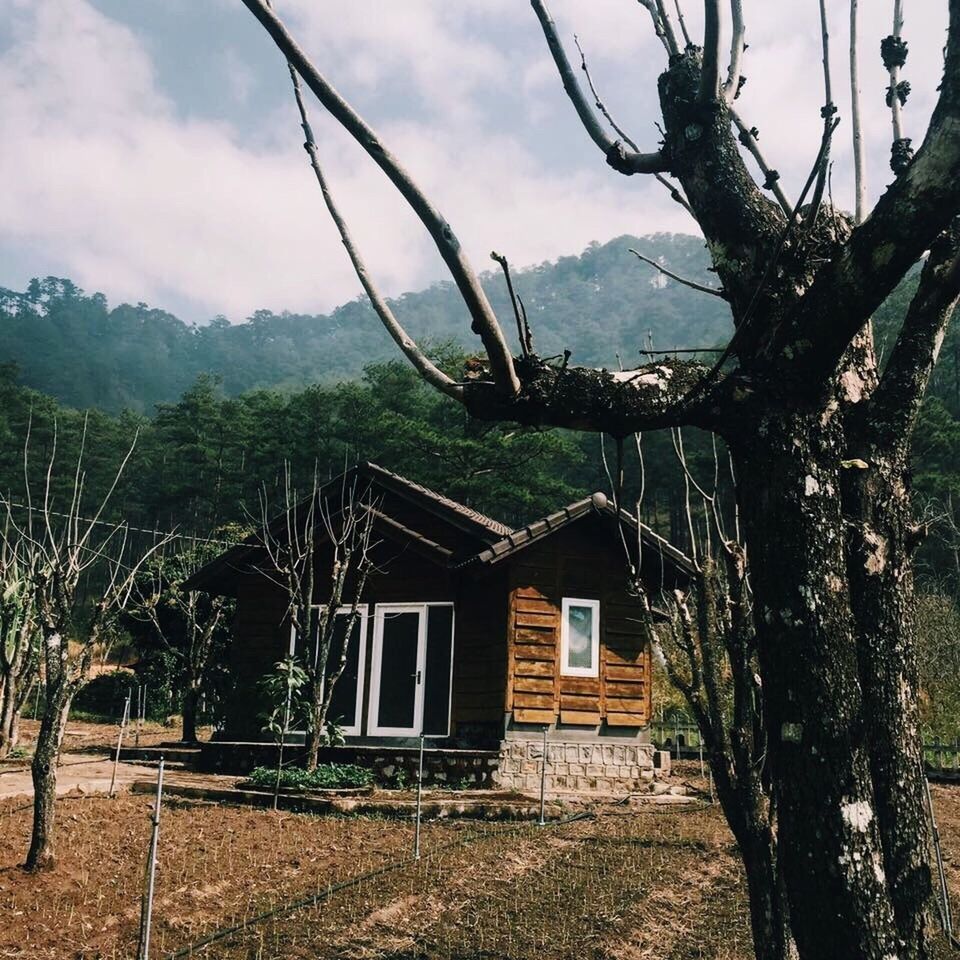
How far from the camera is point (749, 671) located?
17.2ft

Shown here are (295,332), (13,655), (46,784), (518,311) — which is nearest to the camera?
(518,311)

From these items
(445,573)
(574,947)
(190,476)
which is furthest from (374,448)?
(574,947)

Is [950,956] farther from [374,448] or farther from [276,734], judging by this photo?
[374,448]

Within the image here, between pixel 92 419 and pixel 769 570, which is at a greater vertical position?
pixel 92 419

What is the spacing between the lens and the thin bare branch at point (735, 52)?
15.3 feet

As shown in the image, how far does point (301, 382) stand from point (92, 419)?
55066mm

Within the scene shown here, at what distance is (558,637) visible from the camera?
14.8 m

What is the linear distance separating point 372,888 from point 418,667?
7.64m

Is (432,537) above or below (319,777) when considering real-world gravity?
above

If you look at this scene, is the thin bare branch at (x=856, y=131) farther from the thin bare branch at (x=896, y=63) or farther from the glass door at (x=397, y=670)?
the glass door at (x=397, y=670)

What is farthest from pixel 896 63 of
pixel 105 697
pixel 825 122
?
pixel 105 697

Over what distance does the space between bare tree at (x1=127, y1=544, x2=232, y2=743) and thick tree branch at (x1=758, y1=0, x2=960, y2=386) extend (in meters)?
15.2

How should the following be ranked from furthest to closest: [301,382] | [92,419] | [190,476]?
[301,382] → [92,419] → [190,476]

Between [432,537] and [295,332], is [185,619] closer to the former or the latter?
[432,537]
